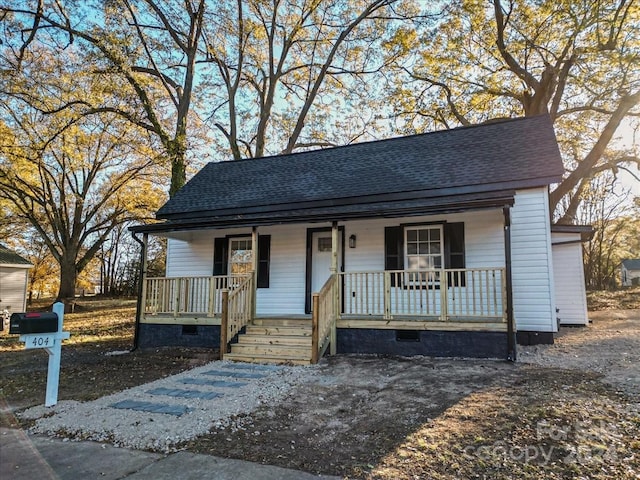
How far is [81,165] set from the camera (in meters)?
19.7

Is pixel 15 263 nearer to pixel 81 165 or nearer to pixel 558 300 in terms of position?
pixel 81 165

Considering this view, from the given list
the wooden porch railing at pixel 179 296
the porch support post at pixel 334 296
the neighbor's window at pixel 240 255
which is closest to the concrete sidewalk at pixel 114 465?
the porch support post at pixel 334 296

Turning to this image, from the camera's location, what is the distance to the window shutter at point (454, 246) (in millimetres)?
8539

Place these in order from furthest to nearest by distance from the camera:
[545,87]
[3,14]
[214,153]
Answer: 1. [214,153]
2. [545,87]
3. [3,14]

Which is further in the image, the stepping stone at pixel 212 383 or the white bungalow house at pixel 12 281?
the white bungalow house at pixel 12 281

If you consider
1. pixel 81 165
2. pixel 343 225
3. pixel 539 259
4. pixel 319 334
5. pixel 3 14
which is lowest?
pixel 319 334

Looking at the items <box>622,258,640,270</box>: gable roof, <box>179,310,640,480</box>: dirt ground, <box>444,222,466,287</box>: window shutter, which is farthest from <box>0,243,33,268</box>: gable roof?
<box>622,258,640,270</box>: gable roof

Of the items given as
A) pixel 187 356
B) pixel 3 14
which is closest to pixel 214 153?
pixel 3 14

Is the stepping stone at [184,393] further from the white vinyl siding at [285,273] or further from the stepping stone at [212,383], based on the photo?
the white vinyl siding at [285,273]

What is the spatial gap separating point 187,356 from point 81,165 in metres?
15.5

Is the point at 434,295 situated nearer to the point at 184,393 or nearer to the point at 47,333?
the point at 184,393

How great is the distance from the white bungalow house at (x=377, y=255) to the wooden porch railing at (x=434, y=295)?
35 millimetres

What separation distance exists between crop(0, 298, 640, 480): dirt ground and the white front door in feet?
8.34

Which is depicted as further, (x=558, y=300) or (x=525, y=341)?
(x=558, y=300)
